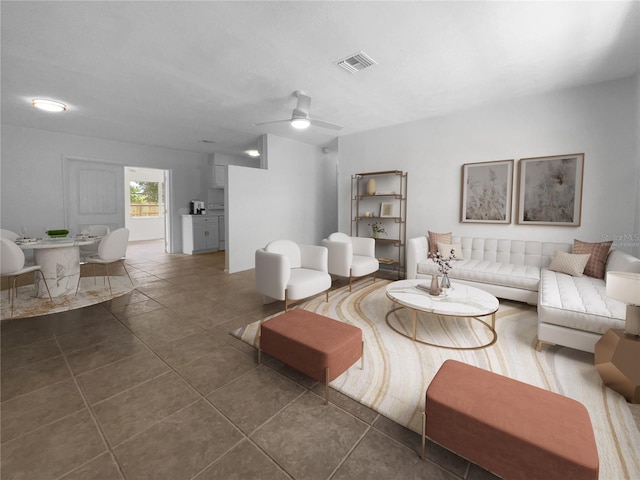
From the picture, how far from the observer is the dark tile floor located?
1414 millimetres

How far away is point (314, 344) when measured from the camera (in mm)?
1933

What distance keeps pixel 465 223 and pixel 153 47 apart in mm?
4659

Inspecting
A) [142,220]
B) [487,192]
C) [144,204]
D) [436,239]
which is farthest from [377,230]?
[144,204]

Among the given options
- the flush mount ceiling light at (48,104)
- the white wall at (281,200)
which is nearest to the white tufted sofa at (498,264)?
the white wall at (281,200)

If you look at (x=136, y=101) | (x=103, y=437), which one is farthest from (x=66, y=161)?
(x=103, y=437)

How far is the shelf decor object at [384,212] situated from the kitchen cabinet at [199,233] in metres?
4.07

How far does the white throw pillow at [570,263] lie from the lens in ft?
11.0

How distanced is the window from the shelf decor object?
8005 millimetres

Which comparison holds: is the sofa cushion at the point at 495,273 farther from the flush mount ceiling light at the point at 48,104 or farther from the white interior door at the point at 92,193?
the white interior door at the point at 92,193

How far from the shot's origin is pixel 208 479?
1346mm

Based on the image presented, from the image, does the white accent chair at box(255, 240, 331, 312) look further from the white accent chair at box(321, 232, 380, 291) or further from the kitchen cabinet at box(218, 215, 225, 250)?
the kitchen cabinet at box(218, 215, 225, 250)

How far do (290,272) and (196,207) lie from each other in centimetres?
517

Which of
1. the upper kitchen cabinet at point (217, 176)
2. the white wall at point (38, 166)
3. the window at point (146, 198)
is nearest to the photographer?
the white wall at point (38, 166)

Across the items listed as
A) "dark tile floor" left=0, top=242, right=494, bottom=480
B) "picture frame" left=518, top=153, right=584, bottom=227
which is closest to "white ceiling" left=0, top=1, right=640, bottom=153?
"picture frame" left=518, top=153, right=584, bottom=227
